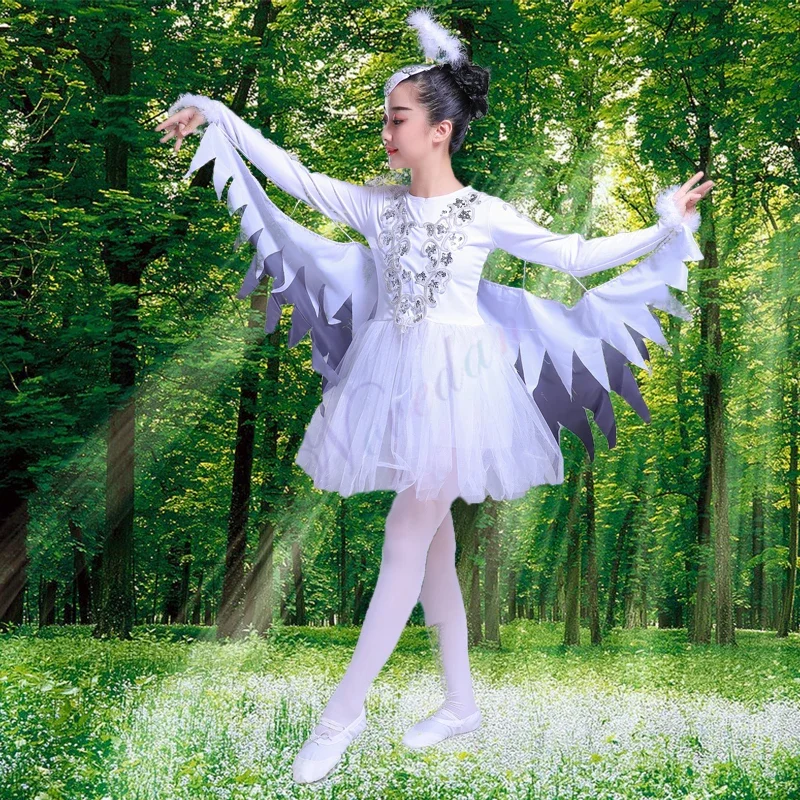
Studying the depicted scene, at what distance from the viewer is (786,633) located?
810 inches

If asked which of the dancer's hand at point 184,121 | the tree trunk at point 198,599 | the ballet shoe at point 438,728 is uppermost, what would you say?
the dancer's hand at point 184,121

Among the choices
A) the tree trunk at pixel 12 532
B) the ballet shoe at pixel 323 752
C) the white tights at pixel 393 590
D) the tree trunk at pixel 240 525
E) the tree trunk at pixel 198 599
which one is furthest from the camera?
the tree trunk at pixel 198 599

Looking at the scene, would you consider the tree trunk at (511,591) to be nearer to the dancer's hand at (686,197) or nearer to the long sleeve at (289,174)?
the long sleeve at (289,174)

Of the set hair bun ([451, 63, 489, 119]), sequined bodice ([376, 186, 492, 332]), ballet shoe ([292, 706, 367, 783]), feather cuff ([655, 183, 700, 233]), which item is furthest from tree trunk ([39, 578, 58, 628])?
feather cuff ([655, 183, 700, 233])

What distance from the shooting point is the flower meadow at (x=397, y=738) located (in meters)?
4.12

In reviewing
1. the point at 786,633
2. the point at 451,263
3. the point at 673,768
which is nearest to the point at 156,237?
the point at 451,263

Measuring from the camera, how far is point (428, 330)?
4.11 m

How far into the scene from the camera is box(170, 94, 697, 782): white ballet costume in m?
3.94

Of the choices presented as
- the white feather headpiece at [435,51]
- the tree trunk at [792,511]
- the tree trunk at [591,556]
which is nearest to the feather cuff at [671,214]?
the white feather headpiece at [435,51]

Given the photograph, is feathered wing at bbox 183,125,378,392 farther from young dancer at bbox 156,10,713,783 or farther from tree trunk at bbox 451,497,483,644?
tree trunk at bbox 451,497,483,644

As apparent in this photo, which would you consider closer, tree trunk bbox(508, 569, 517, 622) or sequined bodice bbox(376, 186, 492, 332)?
sequined bodice bbox(376, 186, 492, 332)

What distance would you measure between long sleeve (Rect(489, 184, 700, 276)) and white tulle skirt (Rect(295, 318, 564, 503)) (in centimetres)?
40

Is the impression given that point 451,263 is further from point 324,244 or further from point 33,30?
point 33,30

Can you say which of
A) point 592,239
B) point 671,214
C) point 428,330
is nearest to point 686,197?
point 671,214
